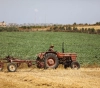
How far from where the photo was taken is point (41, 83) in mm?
11641

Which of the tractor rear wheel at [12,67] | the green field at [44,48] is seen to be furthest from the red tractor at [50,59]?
the green field at [44,48]

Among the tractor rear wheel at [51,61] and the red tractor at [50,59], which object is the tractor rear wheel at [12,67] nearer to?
the red tractor at [50,59]

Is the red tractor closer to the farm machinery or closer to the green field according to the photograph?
the farm machinery

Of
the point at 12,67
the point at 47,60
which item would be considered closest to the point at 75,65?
the point at 47,60

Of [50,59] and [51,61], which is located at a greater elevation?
[50,59]

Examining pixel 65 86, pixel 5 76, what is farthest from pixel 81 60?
pixel 65 86

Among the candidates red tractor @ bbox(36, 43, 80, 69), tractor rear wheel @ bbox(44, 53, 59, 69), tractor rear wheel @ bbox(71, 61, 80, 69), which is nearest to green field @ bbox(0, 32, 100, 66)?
tractor rear wheel @ bbox(71, 61, 80, 69)

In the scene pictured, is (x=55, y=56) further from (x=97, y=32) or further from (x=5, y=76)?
(x=97, y=32)

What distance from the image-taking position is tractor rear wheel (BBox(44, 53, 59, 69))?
16.1m

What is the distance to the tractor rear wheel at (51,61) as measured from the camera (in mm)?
16094

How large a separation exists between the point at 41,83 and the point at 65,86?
3.68 feet

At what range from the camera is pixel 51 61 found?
638 inches

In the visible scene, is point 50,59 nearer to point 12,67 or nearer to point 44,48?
point 12,67

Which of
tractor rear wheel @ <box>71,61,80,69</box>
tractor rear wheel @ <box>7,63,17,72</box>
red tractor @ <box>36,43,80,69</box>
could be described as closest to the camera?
tractor rear wheel @ <box>7,63,17,72</box>
